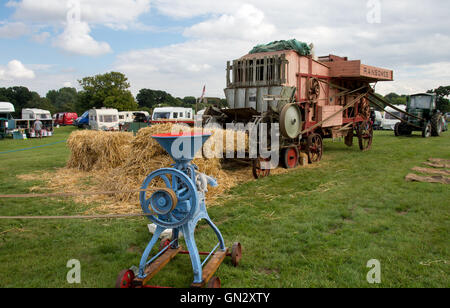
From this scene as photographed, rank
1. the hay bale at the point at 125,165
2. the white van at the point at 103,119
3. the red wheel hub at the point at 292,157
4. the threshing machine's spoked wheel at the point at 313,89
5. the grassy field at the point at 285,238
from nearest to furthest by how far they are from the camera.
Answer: the grassy field at the point at 285,238 < the hay bale at the point at 125,165 < the red wheel hub at the point at 292,157 < the threshing machine's spoked wheel at the point at 313,89 < the white van at the point at 103,119

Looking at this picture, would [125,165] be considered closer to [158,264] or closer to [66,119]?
[158,264]

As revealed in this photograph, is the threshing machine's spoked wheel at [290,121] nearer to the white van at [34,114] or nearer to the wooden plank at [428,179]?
the wooden plank at [428,179]

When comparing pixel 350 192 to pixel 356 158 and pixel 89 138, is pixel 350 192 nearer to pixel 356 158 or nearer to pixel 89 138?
pixel 356 158

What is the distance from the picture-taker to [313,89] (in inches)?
440

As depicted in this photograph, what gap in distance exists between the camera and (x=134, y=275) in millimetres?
3484

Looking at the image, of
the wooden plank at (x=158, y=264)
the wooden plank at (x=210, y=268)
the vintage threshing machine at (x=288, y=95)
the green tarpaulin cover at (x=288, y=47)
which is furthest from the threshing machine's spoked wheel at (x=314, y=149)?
the wooden plank at (x=158, y=264)

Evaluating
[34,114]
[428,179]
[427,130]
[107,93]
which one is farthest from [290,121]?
[107,93]

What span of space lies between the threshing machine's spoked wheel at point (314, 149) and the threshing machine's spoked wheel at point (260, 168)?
2576 millimetres

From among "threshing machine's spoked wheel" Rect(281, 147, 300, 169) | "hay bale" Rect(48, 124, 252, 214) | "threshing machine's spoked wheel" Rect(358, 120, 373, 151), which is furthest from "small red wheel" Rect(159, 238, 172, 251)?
"threshing machine's spoked wheel" Rect(358, 120, 373, 151)

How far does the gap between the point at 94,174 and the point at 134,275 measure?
7.24 m

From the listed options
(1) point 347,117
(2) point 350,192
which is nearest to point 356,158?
(1) point 347,117

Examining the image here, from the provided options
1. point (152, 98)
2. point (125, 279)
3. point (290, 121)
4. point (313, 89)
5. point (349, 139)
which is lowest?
point (125, 279)

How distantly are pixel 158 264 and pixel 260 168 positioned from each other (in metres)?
5.60

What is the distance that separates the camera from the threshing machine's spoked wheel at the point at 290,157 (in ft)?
33.0
